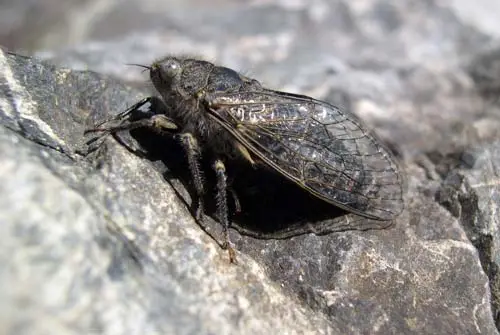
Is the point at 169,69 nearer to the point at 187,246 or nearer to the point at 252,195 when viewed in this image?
the point at 252,195

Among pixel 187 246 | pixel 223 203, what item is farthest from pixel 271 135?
pixel 187 246

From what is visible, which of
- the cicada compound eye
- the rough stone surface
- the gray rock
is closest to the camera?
the rough stone surface

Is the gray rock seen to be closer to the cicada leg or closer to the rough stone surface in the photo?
the rough stone surface

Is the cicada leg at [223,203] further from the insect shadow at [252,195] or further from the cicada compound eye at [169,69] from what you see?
the cicada compound eye at [169,69]

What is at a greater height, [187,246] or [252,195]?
[252,195]

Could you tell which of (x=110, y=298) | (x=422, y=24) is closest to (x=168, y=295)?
(x=110, y=298)

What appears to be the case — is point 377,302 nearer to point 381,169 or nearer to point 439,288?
point 439,288

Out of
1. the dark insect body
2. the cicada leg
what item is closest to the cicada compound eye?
the dark insect body
